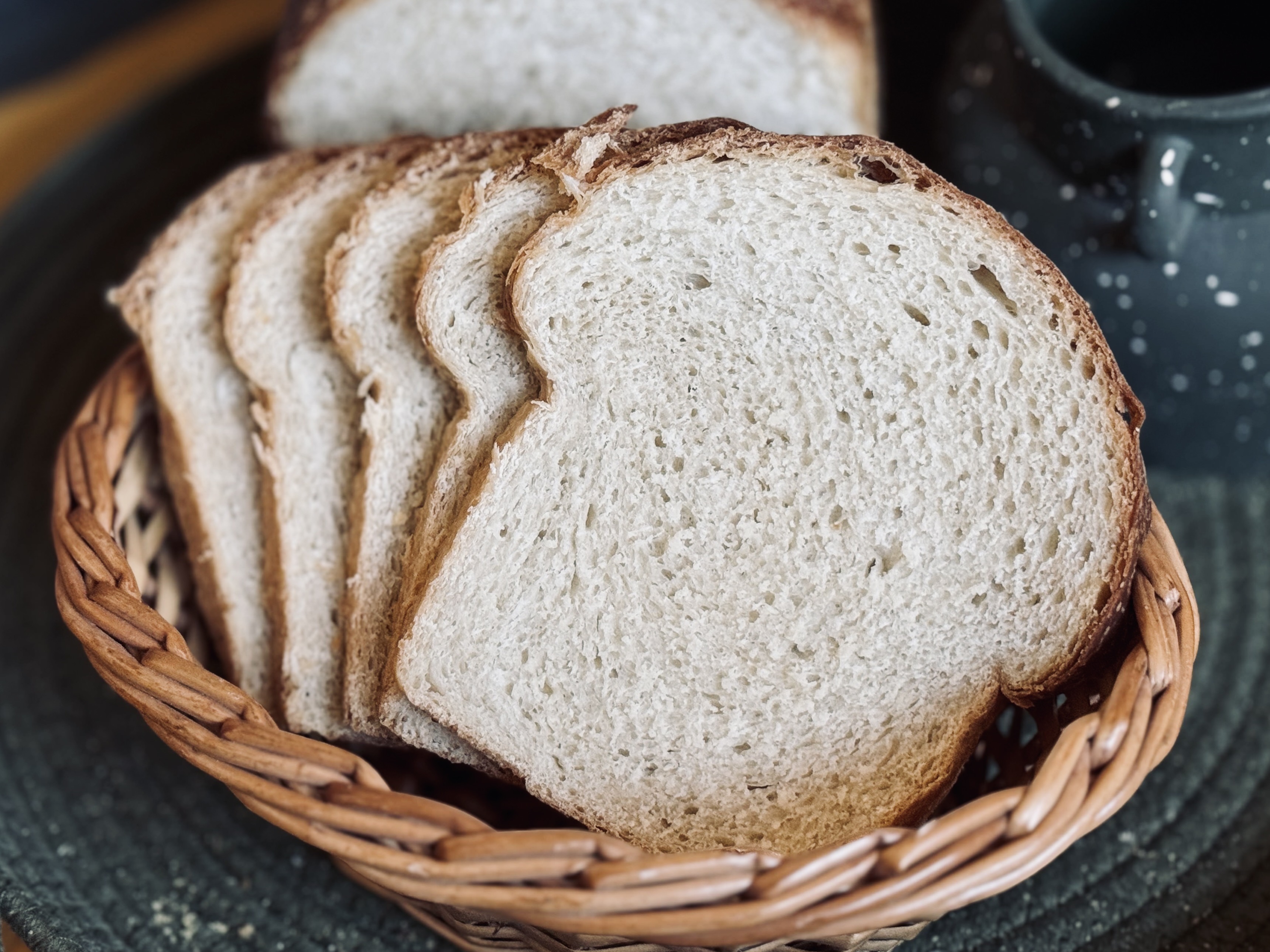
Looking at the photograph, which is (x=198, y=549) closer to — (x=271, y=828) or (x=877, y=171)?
(x=271, y=828)

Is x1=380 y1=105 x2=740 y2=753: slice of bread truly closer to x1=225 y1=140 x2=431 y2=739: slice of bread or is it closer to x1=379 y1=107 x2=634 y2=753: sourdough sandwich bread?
x1=379 y1=107 x2=634 y2=753: sourdough sandwich bread

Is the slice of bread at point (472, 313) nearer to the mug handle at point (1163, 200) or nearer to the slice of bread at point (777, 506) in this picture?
the slice of bread at point (777, 506)

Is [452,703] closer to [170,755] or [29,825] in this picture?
[170,755]

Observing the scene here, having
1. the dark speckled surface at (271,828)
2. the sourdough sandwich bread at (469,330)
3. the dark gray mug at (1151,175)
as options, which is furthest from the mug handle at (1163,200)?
the sourdough sandwich bread at (469,330)

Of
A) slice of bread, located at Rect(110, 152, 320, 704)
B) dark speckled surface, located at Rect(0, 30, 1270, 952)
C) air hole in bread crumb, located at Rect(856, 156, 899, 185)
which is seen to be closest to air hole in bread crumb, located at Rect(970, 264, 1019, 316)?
air hole in bread crumb, located at Rect(856, 156, 899, 185)

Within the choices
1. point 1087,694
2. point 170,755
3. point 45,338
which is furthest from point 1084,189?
point 45,338
